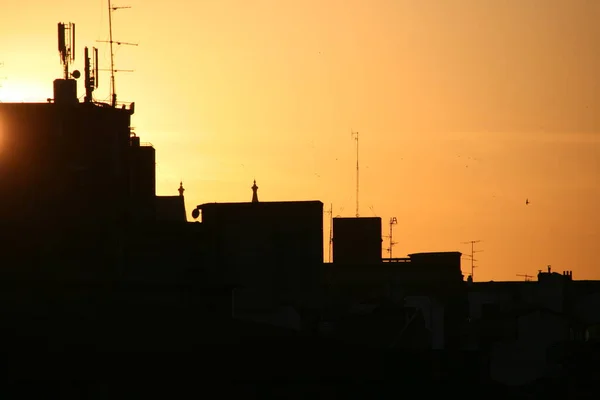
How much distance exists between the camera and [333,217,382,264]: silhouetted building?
4695 inches

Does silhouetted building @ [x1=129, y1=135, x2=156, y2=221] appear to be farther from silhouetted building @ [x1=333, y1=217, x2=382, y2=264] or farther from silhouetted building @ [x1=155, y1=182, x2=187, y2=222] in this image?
silhouetted building @ [x1=333, y1=217, x2=382, y2=264]

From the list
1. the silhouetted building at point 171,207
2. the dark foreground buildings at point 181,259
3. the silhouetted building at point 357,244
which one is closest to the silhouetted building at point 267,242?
the dark foreground buildings at point 181,259

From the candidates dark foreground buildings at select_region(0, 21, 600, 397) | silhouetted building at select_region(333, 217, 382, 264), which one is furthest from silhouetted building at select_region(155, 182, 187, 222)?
silhouetted building at select_region(333, 217, 382, 264)

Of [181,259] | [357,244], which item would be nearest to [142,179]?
[181,259]

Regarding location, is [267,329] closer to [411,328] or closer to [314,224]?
[411,328]

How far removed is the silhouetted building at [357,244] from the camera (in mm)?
119250

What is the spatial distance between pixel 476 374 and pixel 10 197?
34.8 meters

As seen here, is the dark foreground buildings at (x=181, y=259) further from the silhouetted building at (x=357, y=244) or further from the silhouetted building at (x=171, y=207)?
the silhouetted building at (x=357, y=244)

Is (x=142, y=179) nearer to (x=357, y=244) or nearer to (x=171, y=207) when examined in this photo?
(x=171, y=207)

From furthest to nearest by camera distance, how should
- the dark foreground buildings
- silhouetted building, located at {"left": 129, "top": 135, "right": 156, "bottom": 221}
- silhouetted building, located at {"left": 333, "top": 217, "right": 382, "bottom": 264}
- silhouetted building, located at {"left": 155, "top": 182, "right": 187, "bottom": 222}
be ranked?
silhouetted building, located at {"left": 333, "top": 217, "right": 382, "bottom": 264} → silhouetted building, located at {"left": 155, "top": 182, "right": 187, "bottom": 222} → silhouetted building, located at {"left": 129, "top": 135, "right": 156, "bottom": 221} → the dark foreground buildings

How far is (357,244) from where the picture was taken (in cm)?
12106

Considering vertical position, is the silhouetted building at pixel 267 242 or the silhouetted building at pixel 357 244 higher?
the silhouetted building at pixel 267 242

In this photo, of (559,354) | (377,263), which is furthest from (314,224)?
(377,263)

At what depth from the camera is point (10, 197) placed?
6531 cm
